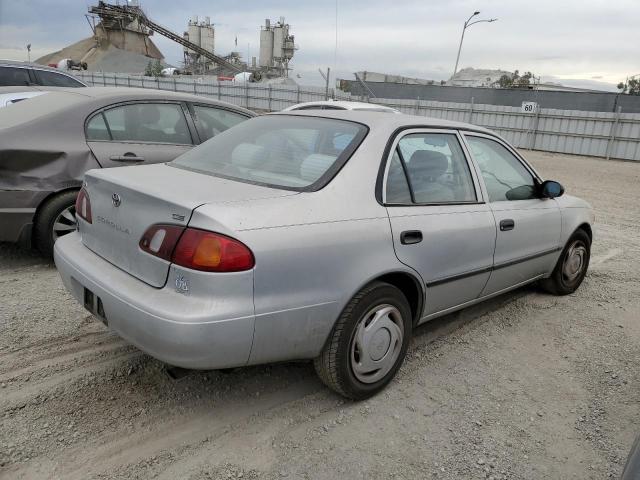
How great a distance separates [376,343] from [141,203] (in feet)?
4.64

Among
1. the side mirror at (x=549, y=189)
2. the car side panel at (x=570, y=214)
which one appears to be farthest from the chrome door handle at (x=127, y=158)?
the car side panel at (x=570, y=214)

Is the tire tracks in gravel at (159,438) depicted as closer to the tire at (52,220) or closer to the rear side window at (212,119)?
the tire at (52,220)

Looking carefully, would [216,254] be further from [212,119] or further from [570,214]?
[212,119]

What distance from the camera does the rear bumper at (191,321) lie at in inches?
85.4

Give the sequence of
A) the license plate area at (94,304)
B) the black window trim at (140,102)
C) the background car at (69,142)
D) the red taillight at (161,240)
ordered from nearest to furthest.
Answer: the red taillight at (161,240), the license plate area at (94,304), the background car at (69,142), the black window trim at (140,102)

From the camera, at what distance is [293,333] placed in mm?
2412

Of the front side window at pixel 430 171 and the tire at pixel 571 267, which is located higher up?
the front side window at pixel 430 171

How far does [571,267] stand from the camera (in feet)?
15.2

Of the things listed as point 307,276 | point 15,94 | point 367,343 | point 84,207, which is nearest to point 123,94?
point 84,207

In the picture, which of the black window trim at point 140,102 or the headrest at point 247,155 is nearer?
the headrest at point 247,155

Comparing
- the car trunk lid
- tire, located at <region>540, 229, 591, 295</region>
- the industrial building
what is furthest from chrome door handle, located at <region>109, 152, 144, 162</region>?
the industrial building

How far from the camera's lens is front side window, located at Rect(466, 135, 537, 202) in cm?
359

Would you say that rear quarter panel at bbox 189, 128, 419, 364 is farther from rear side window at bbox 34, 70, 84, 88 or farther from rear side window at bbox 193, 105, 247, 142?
rear side window at bbox 34, 70, 84, 88

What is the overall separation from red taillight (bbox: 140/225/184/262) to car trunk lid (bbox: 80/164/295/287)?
2 centimetres
